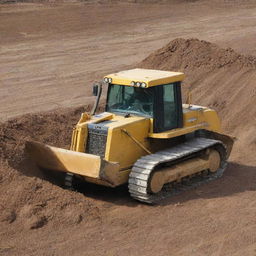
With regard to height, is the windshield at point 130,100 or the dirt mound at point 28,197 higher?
the windshield at point 130,100

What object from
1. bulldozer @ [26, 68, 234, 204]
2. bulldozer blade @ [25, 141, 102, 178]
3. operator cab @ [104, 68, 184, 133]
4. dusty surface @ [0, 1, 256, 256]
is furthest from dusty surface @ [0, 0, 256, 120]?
bulldozer @ [26, 68, 234, 204]

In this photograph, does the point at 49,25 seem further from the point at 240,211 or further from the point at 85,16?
the point at 240,211

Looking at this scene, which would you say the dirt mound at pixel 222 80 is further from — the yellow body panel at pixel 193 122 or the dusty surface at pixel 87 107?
the yellow body panel at pixel 193 122

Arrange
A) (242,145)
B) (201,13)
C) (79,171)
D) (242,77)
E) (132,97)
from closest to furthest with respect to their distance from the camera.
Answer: (79,171) < (132,97) < (242,145) < (242,77) < (201,13)

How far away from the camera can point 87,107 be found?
18641 mm

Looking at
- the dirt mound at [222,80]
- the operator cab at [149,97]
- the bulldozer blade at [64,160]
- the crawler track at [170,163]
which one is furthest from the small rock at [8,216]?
the dirt mound at [222,80]

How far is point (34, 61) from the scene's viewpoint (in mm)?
26438

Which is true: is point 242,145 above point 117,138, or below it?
below

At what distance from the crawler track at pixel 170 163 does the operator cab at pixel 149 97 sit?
0.51m

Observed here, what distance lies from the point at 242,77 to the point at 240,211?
28.5 ft

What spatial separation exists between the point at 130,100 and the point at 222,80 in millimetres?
8030

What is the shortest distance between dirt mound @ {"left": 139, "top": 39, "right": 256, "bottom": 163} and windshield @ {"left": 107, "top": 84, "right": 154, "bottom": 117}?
3.78 metres

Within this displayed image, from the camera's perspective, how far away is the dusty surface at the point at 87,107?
10.8 m

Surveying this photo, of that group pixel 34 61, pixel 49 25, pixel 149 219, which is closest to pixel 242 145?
pixel 149 219
